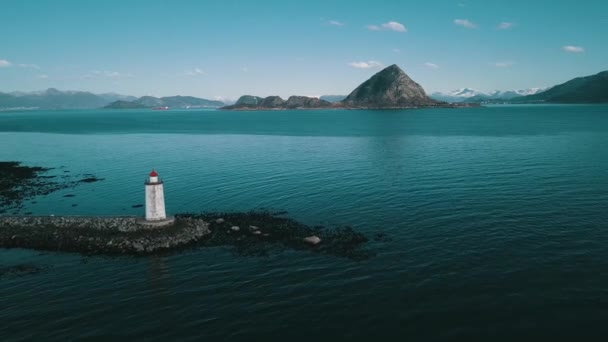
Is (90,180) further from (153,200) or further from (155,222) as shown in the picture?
(155,222)

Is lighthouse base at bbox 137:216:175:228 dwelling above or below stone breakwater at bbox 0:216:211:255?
above

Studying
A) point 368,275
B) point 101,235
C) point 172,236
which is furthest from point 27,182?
point 368,275

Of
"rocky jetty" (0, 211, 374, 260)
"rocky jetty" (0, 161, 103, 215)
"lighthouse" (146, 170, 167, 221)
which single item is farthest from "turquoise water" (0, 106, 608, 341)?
"lighthouse" (146, 170, 167, 221)

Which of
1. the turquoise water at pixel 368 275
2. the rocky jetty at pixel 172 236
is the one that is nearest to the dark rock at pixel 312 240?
the rocky jetty at pixel 172 236

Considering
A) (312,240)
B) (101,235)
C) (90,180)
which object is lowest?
(312,240)

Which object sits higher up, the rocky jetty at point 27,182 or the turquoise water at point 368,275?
the rocky jetty at point 27,182

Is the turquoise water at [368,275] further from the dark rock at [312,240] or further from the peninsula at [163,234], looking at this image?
the dark rock at [312,240]

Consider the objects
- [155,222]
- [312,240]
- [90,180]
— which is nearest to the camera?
[312,240]

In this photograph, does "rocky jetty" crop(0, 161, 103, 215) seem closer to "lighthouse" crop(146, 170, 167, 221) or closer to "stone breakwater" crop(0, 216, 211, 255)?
"stone breakwater" crop(0, 216, 211, 255)
